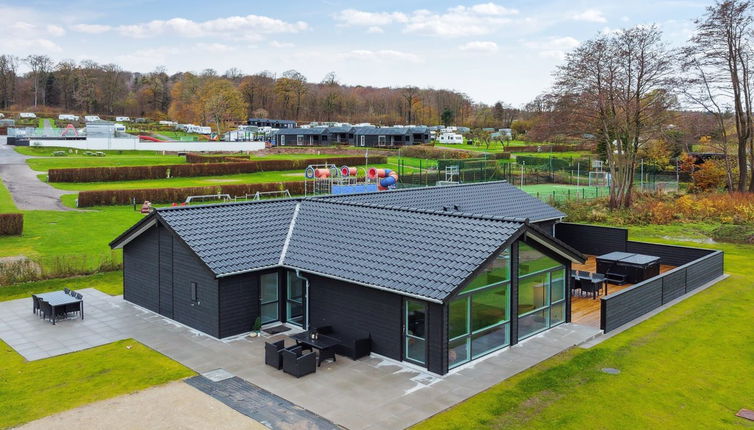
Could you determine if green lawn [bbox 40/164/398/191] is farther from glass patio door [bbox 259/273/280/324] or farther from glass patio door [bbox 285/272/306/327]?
glass patio door [bbox 285/272/306/327]

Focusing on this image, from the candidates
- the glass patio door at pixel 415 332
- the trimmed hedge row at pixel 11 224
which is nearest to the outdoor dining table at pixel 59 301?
the glass patio door at pixel 415 332

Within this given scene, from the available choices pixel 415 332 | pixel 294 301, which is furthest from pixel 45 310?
pixel 415 332

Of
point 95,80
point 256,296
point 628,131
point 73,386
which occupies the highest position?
point 95,80

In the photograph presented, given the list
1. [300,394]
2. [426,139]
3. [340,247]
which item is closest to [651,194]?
[340,247]

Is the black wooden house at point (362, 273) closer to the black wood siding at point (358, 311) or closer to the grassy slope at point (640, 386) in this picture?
the black wood siding at point (358, 311)

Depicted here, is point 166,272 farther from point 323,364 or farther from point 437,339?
point 437,339

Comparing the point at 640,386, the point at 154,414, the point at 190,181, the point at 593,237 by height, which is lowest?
the point at 154,414

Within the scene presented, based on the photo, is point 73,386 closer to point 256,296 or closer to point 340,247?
point 256,296
